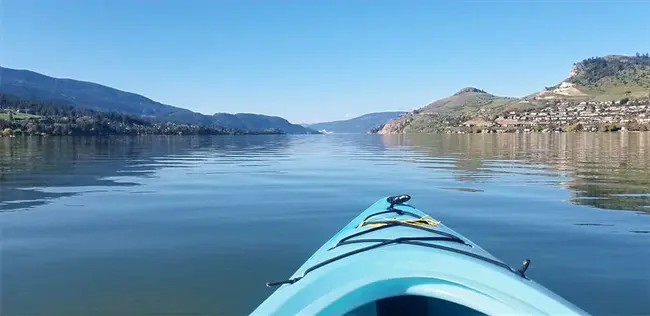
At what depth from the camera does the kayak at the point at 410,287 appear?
11.9 feet

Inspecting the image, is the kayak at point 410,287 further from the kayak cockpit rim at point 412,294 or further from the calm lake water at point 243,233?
the calm lake water at point 243,233

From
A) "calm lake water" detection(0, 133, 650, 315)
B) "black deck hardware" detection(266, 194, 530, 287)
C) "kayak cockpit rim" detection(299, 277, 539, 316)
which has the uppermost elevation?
"black deck hardware" detection(266, 194, 530, 287)

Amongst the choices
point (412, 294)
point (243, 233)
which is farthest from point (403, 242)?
point (243, 233)

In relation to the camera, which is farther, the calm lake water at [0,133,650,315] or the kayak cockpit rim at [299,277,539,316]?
the calm lake water at [0,133,650,315]

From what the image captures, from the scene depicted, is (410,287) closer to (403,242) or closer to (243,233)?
(403,242)

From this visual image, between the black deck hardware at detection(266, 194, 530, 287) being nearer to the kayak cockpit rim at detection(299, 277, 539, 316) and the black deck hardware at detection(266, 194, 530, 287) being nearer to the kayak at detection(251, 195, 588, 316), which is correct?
the kayak at detection(251, 195, 588, 316)

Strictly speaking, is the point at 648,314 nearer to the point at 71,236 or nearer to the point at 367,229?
the point at 367,229

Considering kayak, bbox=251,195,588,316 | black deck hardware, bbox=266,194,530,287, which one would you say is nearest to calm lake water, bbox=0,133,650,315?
black deck hardware, bbox=266,194,530,287

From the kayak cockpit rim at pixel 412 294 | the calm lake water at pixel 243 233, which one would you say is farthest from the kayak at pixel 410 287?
the calm lake water at pixel 243 233

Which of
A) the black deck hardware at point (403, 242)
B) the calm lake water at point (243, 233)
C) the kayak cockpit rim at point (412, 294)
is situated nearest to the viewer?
the kayak cockpit rim at point (412, 294)

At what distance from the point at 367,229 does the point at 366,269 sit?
2134mm

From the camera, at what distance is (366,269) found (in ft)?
13.5

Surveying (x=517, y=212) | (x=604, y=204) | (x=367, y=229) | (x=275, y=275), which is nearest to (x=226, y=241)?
(x=275, y=275)

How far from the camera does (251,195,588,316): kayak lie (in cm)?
364
